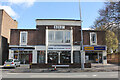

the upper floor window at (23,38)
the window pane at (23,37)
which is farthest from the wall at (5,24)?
the window pane at (23,37)

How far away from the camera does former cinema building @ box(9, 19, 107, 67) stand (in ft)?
87.1

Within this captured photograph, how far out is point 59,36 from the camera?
27.1 meters

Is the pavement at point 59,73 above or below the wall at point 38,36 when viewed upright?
below

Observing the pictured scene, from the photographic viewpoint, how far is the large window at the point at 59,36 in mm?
26875

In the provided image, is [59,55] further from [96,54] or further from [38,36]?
[96,54]

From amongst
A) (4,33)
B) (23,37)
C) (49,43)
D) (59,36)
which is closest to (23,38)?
(23,37)

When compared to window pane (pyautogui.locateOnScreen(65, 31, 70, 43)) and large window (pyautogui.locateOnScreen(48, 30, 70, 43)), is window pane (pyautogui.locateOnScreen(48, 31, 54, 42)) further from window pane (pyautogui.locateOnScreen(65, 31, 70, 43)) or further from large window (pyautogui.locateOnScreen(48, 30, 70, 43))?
window pane (pyautogui.locateOnScreen(65, 31, 70, 43))

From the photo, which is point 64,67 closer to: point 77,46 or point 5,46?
point 77,46

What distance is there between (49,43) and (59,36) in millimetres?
2496

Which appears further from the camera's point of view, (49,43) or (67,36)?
(67,36)

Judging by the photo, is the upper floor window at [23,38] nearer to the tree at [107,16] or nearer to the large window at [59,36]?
the large window at [59,36]

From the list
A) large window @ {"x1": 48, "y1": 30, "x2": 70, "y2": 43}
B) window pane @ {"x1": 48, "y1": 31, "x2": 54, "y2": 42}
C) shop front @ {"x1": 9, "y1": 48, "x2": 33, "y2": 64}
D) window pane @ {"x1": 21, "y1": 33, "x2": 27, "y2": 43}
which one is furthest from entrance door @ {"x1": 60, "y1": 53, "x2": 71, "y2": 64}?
window pane @ {"x1": 21, "y1": 33, "x2": 27, "y2": 43}

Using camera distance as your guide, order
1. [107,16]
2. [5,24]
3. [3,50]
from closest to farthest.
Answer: [107,16], [3,50], [5,24]

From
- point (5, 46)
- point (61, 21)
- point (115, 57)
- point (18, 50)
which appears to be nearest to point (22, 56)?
point (18, 50)
